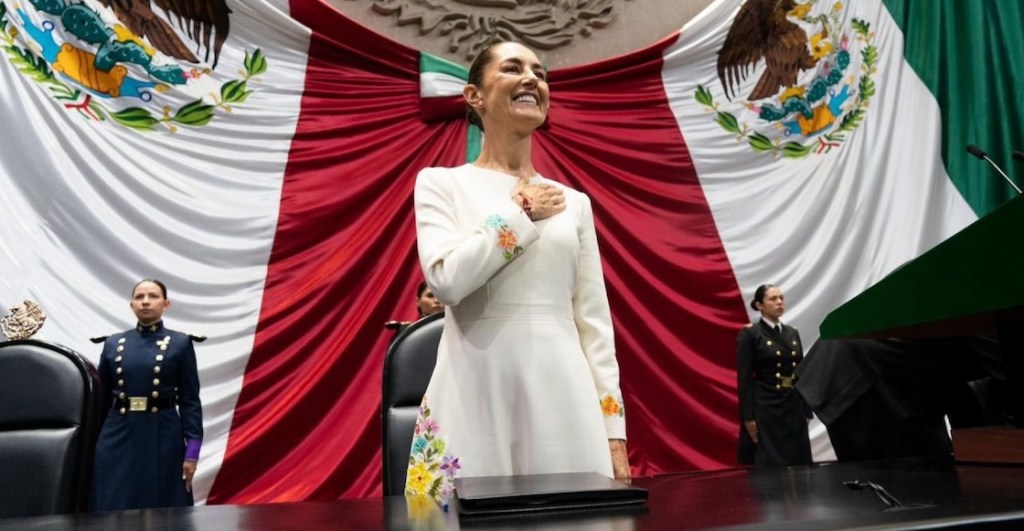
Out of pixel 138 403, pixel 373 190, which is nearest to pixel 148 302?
pixel 138 403

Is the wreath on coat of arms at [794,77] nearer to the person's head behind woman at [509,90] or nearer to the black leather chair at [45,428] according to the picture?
the person's head behind woman at [509,90]

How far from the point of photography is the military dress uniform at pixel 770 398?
406 centimetres

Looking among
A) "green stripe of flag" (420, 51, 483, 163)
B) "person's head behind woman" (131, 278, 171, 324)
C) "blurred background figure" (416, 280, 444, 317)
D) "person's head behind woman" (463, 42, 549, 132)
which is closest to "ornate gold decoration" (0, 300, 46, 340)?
"person's head behind woman" (131, 278, 171, 324)

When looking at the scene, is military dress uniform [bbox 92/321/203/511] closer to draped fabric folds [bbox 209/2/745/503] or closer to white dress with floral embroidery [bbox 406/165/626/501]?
draped fabric folds [bbox 209/2/745/503]

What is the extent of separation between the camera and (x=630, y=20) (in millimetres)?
4762

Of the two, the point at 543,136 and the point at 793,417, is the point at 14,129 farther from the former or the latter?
the point at 793,417

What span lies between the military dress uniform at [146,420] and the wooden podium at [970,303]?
2716 mm

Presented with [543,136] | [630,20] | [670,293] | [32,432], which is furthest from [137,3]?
[32,432]

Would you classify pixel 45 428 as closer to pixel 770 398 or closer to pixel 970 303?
pixel 970 303

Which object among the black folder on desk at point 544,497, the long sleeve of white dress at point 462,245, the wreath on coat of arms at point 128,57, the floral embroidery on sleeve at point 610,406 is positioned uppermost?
the wreath on coat of arms at point 128,57

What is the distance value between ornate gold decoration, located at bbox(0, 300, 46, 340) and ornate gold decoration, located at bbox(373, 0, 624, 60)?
7.16ft

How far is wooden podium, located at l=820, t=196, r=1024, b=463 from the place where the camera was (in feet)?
2.39

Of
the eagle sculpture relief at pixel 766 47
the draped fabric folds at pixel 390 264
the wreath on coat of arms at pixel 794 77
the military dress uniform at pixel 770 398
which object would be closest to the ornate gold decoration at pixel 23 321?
the draped fabric folds at pixel 390 264

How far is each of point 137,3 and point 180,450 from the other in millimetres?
2023
